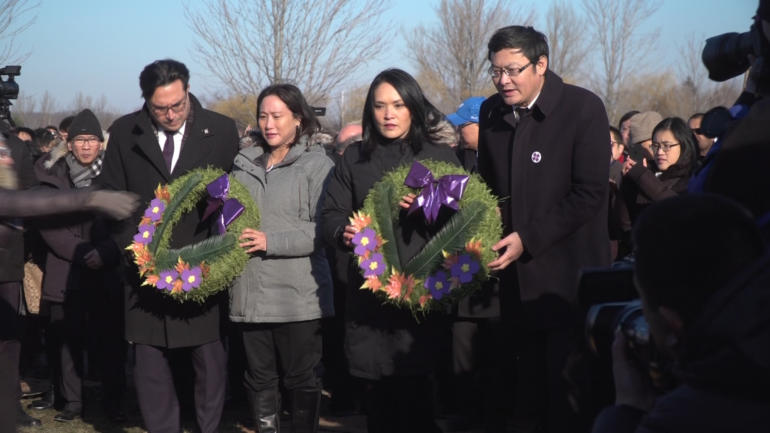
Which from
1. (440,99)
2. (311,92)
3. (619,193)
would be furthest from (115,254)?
(440,99)

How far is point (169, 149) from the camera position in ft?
18.5

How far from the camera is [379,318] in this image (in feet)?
15.8

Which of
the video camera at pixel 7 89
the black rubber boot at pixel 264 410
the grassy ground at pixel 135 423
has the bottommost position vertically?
the grassy ground at pixel 135 423

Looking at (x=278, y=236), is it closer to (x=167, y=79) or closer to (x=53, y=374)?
(x=167, y=79)

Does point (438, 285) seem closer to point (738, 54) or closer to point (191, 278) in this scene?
point (191, 278)

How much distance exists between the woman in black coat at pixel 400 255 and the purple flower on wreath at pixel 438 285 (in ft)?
0.84

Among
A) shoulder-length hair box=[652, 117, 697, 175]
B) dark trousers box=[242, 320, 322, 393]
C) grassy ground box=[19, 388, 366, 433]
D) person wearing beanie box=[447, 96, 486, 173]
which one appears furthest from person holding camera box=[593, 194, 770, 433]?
shoulder-length hair box=[652, 117, 697, 175]

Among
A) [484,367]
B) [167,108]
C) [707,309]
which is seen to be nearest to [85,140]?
[167,108]

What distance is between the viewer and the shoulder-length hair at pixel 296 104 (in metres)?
5.65

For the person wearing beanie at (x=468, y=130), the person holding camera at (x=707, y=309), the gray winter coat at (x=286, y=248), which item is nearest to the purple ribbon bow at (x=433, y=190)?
the gray winter coat at (x=286, y=248)

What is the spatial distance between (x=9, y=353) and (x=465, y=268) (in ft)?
8.94

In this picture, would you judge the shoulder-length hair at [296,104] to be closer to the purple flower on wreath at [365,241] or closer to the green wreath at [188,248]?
the green wreath at [188,248]

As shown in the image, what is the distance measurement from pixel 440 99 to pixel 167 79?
30.0 m

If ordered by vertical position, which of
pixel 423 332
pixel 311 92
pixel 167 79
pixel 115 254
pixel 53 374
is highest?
pixel 311 92
